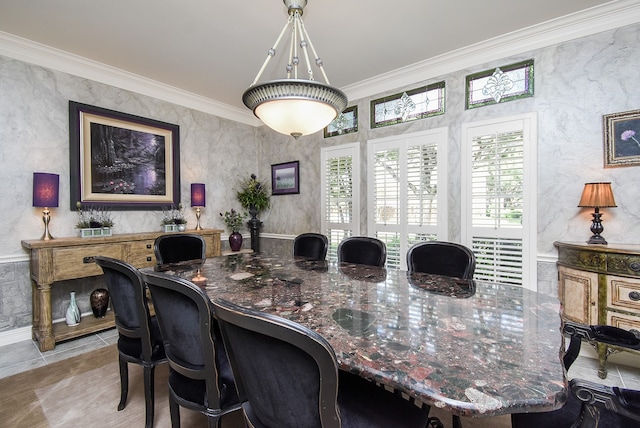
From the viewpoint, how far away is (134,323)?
166cm

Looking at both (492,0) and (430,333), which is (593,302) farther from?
(492,0)

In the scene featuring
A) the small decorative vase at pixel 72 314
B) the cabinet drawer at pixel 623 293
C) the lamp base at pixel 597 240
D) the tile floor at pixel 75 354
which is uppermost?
the lamp base at pixel 597 240

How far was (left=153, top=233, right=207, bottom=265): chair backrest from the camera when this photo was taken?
2.55 meters

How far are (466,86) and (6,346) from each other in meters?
5.28

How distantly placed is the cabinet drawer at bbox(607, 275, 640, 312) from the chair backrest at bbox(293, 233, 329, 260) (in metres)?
2.22

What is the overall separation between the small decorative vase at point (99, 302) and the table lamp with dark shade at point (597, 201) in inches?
184

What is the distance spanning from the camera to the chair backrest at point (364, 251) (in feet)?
7.75

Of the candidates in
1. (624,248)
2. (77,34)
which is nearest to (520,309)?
(624,248)

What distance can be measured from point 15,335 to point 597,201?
5.36 meters

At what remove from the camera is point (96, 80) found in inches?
128

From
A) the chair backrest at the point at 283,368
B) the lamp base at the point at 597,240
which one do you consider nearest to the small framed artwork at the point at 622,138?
the lamp base at the point at 597,240

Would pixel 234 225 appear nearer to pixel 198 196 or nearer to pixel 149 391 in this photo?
pixel 198 196

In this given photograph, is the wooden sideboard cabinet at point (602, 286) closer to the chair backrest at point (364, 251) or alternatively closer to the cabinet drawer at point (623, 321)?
the cabinet drawer at point (623, 321)

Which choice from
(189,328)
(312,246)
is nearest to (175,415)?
(189,328)
